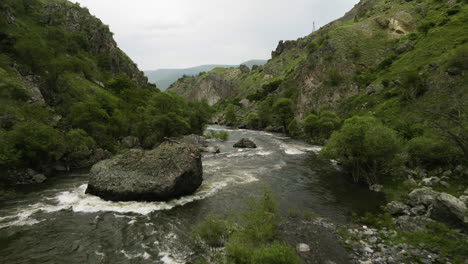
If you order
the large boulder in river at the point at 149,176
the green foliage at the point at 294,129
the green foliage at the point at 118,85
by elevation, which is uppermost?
the green foliage at the point at 118,85

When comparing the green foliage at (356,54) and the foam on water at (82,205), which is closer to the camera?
the foam on water at (82,205)

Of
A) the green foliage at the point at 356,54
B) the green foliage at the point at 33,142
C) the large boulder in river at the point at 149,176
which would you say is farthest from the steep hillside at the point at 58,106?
the green foliage at the point at 356,54

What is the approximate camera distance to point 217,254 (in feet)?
50.7

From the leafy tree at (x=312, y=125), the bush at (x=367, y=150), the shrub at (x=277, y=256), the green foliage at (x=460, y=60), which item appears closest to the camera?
the shrub at (x=277, y=256)

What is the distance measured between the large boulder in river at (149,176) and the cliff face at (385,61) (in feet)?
149

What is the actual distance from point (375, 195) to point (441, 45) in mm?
57989

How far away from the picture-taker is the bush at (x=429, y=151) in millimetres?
29109

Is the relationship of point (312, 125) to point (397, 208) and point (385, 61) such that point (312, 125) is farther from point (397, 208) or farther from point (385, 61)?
point (397, 208)

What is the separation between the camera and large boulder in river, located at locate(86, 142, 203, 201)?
26094 millimetres

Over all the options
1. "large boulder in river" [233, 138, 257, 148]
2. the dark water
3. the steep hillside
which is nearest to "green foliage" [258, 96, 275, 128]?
the steep hillside

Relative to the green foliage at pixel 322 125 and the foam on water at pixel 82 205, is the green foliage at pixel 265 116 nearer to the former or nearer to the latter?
the green foliage at pixel 322 125

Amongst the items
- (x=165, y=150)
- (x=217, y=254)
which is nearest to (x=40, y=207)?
(x=165, y=150)

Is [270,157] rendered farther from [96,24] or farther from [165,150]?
[96,24]

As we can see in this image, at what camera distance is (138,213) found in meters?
23.5
